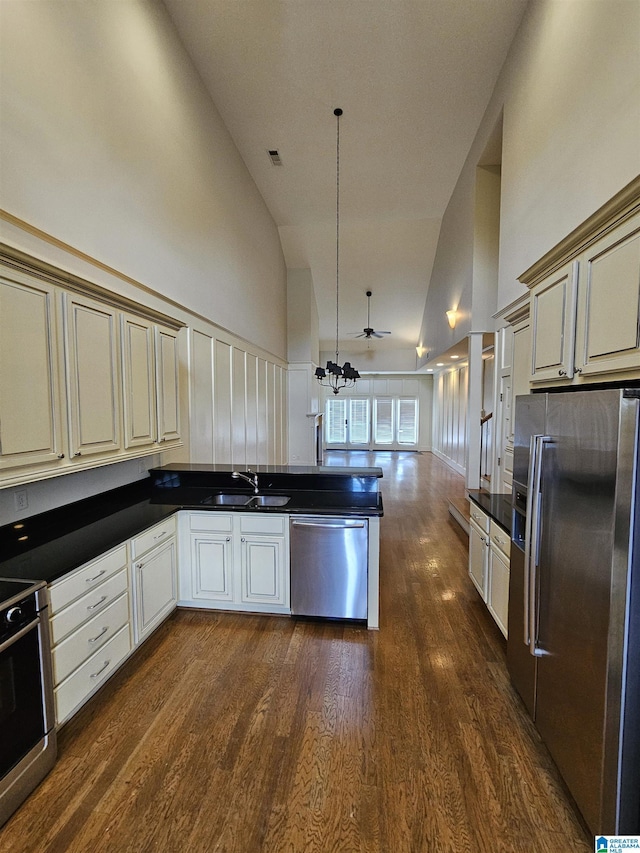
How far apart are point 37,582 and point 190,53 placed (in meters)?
4.85

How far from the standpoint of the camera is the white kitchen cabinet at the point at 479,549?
280 cm

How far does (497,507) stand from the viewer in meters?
2.81

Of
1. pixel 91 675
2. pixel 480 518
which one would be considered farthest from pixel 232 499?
pixel 480 518

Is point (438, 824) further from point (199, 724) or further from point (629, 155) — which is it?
point (629, 155)

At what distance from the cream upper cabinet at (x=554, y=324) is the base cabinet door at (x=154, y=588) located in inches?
109

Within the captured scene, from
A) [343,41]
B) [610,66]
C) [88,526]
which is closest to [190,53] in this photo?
[343,41]

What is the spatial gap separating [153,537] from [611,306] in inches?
113

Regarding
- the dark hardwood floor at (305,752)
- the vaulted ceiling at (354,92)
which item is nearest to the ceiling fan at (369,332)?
the vaulted ceiling at (354,92)

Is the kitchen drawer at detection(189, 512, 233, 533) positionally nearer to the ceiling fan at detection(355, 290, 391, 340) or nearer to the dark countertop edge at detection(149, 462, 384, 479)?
the dark countertop edge at detection(149, 462, 384, 479)

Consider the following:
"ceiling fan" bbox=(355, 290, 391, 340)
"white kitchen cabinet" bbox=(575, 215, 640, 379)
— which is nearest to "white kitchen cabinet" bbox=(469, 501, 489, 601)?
"white kitchen cabinet" bbox=(575, 215, 640, 379)

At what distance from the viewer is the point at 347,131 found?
4766 mm

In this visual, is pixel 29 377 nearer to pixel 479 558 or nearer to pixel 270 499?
pixel 270 499

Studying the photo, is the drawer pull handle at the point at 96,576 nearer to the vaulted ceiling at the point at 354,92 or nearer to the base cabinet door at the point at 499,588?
the base cabinet door at the point at 499,588

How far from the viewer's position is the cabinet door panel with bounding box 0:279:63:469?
1.66 m
